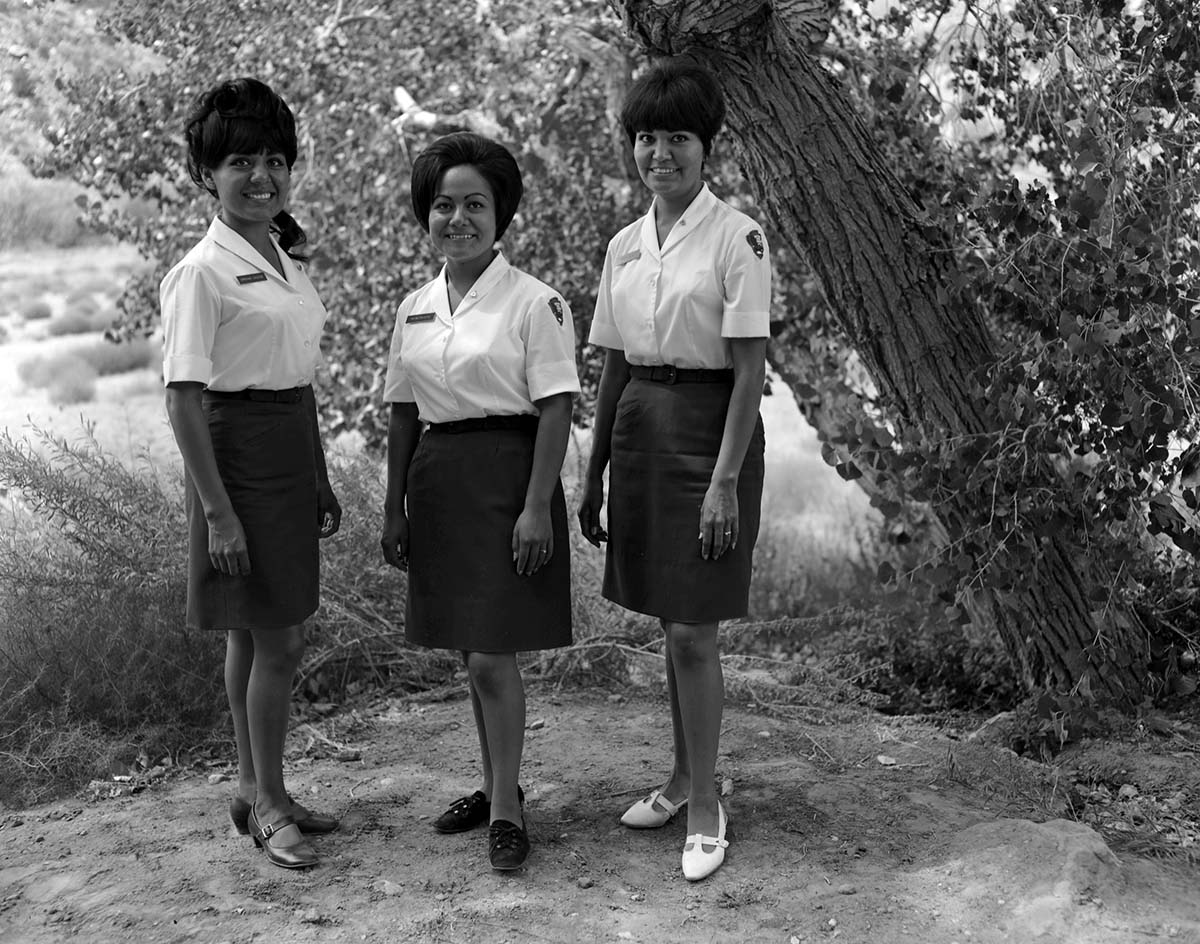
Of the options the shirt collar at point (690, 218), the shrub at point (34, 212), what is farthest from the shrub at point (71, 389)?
the shirt collar at point (690, 218)

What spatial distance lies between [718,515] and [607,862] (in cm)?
87

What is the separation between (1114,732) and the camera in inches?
152

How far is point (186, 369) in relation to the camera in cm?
271

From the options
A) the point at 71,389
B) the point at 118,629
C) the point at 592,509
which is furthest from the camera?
the point at 71,389

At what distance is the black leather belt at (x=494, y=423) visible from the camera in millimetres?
2902

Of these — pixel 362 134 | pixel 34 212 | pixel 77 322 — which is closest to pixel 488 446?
pixel 362 134

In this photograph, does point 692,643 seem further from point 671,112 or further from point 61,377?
point 61,377

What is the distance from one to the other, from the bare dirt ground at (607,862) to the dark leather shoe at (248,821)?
38 mm

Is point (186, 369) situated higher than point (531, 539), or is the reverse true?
point (186, 369)

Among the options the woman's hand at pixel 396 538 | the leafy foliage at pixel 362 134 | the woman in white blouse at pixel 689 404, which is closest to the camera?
the woman in white blouse at pixel 689 404

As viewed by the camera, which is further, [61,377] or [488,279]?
[61,377]

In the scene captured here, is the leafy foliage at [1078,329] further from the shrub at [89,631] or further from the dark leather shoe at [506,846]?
the shrub at [89,631]

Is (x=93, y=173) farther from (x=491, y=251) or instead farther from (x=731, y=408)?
(x=731, y=408)

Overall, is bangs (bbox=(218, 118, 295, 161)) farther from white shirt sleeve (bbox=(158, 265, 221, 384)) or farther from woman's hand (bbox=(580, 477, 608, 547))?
woman's hand (bbox=(580, 477, 608, 547))
